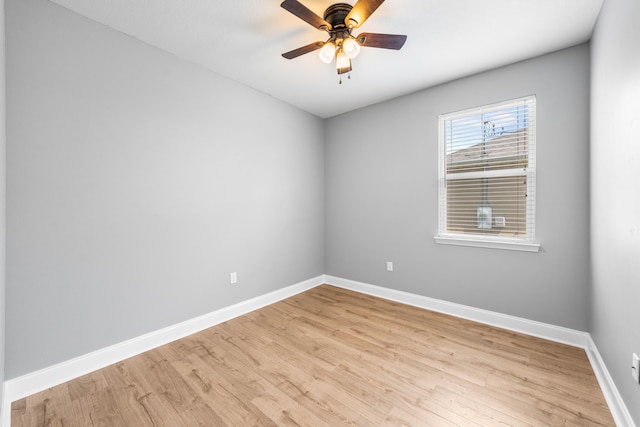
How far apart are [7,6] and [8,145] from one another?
33.7 inches

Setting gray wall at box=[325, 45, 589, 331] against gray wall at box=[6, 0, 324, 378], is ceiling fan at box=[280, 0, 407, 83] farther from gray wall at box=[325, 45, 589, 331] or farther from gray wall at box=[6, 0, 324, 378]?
gray wall at box=[325, 45, 589, 331]

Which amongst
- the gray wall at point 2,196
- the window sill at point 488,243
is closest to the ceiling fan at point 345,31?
the gray wall at point 2,196

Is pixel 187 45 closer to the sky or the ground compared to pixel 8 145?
closer to the sky

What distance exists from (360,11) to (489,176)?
2.02 metres

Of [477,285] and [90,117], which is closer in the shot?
[90,117]

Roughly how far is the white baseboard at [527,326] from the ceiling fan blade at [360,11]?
258 cm

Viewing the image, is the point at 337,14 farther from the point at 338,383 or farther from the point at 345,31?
the point at 338,383

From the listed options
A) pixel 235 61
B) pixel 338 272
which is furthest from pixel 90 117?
pixel 338 272

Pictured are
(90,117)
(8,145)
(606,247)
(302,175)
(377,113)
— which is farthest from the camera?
(302,175)

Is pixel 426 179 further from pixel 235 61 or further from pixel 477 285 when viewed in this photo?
pixel 235 61

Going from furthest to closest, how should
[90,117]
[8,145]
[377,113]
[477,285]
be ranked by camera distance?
1. [377,113]
2. [477,285]
3. [90,117]
4. [8,145]

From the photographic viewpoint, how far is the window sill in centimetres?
241

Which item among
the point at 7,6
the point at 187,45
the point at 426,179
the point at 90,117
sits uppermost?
the point at 187,45

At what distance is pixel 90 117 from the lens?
1908 millimetres
